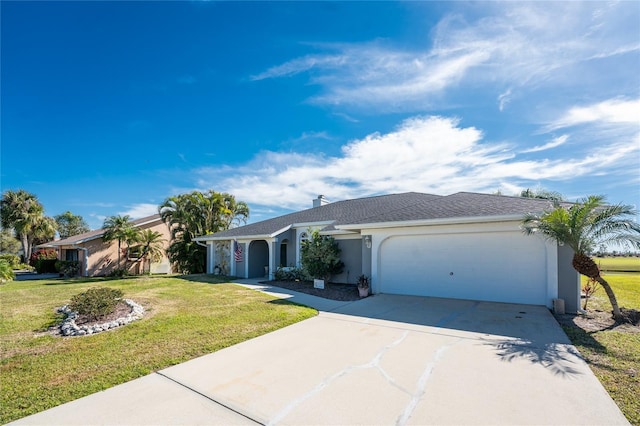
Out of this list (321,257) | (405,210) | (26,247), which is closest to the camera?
(405,210)

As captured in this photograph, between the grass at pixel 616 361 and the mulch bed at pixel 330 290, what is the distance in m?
6.96

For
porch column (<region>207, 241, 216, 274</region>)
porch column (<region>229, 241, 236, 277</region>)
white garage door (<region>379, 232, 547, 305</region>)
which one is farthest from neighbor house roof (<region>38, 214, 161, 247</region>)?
white garage door (<region>379, 232, 547, 305</region>)

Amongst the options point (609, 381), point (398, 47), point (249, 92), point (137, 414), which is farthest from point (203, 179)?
point (609, 381)

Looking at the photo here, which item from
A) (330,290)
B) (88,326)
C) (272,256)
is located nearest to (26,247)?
(272,256)

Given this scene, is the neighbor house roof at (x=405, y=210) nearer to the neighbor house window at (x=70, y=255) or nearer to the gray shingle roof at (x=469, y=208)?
the gray shingle roof at (x=469, y=208)

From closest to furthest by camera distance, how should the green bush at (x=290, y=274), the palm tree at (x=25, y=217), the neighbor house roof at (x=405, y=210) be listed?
the neighbor house roof at (x=405, y=210) < the green bush at (x=290, y=274) < the palm tree at (x=25, y=217)

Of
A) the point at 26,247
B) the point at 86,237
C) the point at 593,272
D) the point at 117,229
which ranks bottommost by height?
the point at 26,247

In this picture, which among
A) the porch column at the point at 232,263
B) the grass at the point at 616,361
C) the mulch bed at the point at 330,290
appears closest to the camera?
the grass at the point at 616,361

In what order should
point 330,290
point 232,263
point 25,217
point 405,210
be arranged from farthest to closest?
point 25,217 < point 232,263 < point 330,290 < point 405,210

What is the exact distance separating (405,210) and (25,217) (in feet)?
135

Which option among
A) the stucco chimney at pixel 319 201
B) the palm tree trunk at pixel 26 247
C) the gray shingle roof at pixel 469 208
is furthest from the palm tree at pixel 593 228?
the palm tree trunk at pixel 26 247

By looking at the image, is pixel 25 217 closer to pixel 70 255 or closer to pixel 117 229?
pixel 70 255

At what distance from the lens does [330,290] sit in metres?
14.0

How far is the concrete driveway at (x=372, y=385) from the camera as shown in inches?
143
